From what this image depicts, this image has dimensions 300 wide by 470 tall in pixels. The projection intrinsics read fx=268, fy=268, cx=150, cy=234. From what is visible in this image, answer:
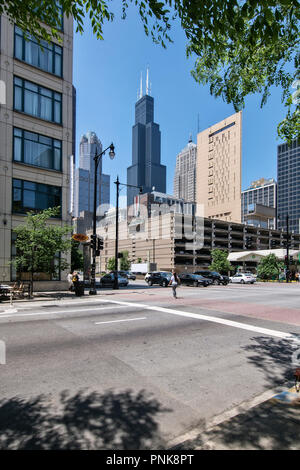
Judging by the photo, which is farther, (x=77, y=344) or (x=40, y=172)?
(x=40, y=172)

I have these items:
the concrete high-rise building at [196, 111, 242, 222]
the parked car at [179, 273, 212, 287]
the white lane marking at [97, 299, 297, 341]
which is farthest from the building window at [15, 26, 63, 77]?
the concrete high-rise building at [196, 111, 242, 222]

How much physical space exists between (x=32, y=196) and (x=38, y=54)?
11980mm

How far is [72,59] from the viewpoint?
2427 centimetres

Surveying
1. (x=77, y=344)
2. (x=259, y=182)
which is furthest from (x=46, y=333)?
(x=259, y=182)

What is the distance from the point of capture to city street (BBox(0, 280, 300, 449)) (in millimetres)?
3262

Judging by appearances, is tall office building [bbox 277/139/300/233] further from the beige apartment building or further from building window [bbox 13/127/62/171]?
building window [bbox 13/127/62/171]

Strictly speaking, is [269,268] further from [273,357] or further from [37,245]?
[273,357]

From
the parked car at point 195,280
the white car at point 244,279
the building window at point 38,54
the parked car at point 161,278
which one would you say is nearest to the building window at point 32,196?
the building window at point 38,54

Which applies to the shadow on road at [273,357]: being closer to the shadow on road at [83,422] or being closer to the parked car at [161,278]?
the shadow on road at [83,422]

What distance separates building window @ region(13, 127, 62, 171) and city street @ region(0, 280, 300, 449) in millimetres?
16789

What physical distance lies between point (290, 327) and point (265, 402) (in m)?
5.59

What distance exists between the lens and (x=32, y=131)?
21.9 meters

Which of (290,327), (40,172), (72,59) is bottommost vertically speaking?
(290,327)

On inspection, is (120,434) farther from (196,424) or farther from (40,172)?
(40,172)
